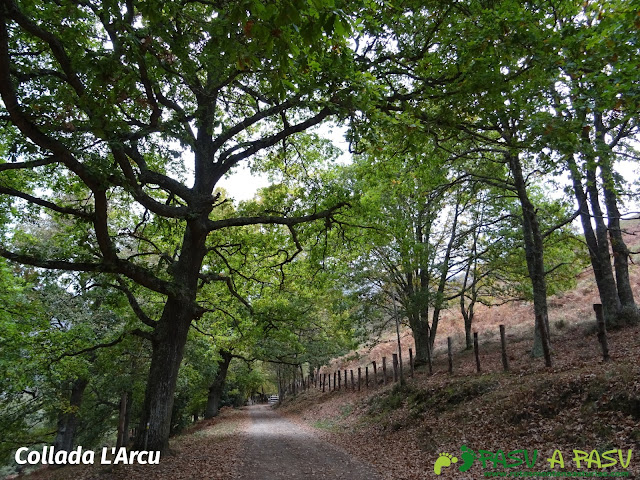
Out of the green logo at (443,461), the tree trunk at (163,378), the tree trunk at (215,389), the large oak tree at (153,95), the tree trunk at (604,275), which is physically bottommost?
the tree trunk at (215,389)

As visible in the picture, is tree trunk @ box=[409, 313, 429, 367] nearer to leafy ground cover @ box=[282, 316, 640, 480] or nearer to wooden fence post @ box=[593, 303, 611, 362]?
leafy ground cover @ box=[282, 316, 640, 480]

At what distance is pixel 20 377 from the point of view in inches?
474

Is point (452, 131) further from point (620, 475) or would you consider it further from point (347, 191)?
point (620, 475)

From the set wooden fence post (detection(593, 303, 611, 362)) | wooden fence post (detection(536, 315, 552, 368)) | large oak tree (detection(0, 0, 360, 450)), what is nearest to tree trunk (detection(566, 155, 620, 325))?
wooden fence post (detection(536, 315, 552, 368))

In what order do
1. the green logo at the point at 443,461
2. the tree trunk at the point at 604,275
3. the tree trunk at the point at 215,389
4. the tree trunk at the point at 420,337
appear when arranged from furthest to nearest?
the tree trunk at the point at 215,389, the tree trunk at the point at 420,337, the tree trunk at the point at 604,275, the green logo at the point at 443,461

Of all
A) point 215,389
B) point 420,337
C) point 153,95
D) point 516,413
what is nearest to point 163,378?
point 153,95

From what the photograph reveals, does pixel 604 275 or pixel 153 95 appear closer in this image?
pixel 153 95

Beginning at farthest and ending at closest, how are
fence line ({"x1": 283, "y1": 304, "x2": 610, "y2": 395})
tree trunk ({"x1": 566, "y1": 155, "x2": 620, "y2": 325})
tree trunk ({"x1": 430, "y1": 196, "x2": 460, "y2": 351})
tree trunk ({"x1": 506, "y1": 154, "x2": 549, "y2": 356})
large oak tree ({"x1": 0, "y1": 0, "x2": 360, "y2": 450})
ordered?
tree trunk ({"x1": 430, "y1": 196, "x2": 460, "y2": 351}), tree trunk ({"x1": 566, "y1": 155, "x2": 620, "y2": 325}), tree trunk ({"x1": 506, "y1": 154, "x2": 549, "y2": 356}), fence line ({"x1": 283, "y1": 304, "x2": 610, "y2": 395}), large oak tree ({"x1": 0, "y1": 0, "x2": 360, "y2": 450})

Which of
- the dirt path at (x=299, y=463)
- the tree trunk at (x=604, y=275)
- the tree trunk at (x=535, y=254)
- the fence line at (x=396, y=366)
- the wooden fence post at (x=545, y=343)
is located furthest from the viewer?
the tree trunk at (x=604, y=275)

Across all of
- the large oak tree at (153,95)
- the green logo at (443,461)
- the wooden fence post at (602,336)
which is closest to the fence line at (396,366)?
the wooden fence post at (602,336)

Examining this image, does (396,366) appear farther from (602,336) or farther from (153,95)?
(153,95)

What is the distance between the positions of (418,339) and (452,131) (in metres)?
13.3

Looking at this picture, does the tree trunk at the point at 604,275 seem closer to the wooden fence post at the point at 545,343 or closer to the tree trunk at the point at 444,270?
the wooden fence post at the point at 545,343

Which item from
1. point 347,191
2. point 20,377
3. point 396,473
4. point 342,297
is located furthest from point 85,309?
point 396,473
